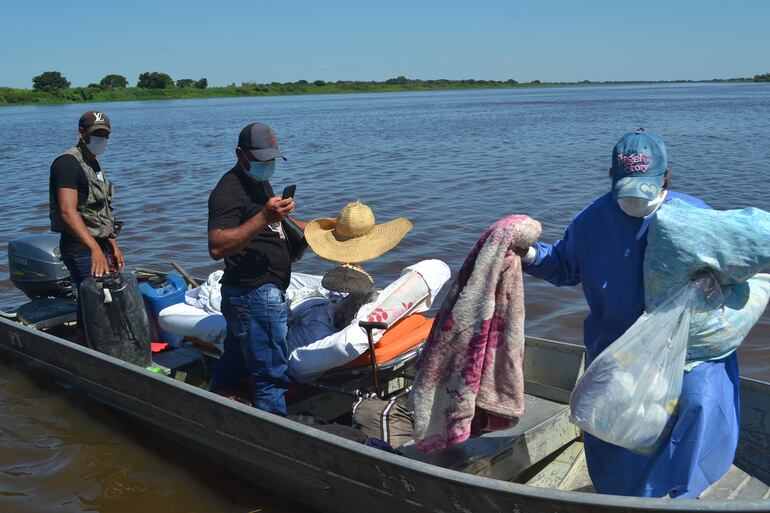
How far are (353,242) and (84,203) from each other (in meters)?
2.13

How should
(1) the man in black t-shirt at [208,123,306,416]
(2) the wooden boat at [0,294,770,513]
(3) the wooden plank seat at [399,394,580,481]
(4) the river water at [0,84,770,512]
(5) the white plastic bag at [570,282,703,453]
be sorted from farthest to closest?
(4) the river water at [0,84,770,512] < (1) the man in black t-shirt at [208,123,306,416] < (3) the wooden plank seat at [399,394,580,481] < (2) the wooden boat at [0,294,770,513] < (5) the white plastic bag at [570,282,703,453]

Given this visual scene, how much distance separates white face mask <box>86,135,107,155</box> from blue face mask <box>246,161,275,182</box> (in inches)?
71.2

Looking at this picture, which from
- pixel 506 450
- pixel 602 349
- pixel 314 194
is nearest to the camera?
pixel 602 349

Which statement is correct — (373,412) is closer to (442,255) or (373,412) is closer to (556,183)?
(442,255)

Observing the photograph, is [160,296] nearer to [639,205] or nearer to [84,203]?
[84,203]

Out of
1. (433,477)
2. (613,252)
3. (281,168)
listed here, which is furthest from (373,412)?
(281,168)

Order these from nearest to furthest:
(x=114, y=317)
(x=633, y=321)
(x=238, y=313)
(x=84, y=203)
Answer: (x=633, y=321) < (x=238, y=313) < (x=114, y=317) < (x=84, y=203)

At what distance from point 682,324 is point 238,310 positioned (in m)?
2.41

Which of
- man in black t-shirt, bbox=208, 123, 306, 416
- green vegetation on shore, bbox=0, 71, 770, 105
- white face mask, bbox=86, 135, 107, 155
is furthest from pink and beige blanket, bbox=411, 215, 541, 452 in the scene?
green vegetation on shore, bbox=0, 71, 770, 105

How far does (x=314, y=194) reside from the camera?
15422 millimetres

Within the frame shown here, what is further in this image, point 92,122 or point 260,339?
point 92,122

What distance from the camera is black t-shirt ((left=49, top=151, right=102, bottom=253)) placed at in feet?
16.9

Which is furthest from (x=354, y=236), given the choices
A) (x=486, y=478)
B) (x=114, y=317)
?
(x=486, y=478)

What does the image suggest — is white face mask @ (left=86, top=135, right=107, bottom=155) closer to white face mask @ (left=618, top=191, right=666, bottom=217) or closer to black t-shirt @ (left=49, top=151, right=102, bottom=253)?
black t-shirt @ (left=49, top=151, right=102, bottom=253)
